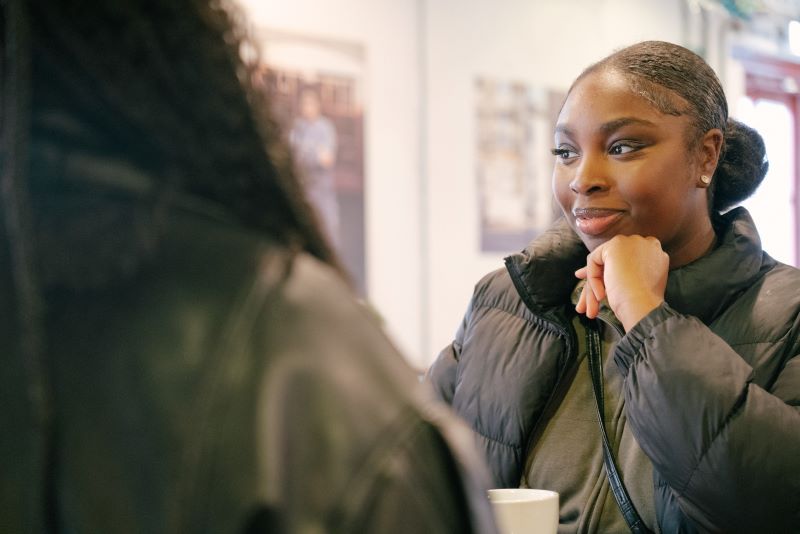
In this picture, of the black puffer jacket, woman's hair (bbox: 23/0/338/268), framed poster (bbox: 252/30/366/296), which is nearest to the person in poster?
framed poster (bbox: 252/30/366/296)

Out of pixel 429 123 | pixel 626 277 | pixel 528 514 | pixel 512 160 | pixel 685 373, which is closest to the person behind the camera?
pixel 528 514

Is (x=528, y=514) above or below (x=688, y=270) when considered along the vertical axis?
below

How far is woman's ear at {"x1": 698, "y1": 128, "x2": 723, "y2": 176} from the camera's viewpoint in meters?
1.48

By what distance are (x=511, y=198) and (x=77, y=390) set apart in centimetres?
338

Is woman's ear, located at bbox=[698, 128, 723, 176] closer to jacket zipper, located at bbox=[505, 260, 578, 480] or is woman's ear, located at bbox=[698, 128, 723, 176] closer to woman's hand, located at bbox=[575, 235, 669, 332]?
woman's hand, located at bbox=[575, 235, 669, 332]

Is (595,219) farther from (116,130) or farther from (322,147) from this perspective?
(322,147)

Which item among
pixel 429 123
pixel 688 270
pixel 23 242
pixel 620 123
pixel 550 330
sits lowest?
pixel 550 330

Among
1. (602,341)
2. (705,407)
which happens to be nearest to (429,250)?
(602,341)

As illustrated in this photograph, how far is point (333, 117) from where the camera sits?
311cm

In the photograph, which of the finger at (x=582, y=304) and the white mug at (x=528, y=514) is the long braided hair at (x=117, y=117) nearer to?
the white mug at (x=528, y=514)

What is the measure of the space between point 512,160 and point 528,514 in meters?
2.83

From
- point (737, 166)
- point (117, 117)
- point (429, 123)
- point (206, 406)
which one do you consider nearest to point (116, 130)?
point (117, 117)

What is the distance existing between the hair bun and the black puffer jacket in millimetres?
66

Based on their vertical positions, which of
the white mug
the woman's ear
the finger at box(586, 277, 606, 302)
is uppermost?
the woman's ear
